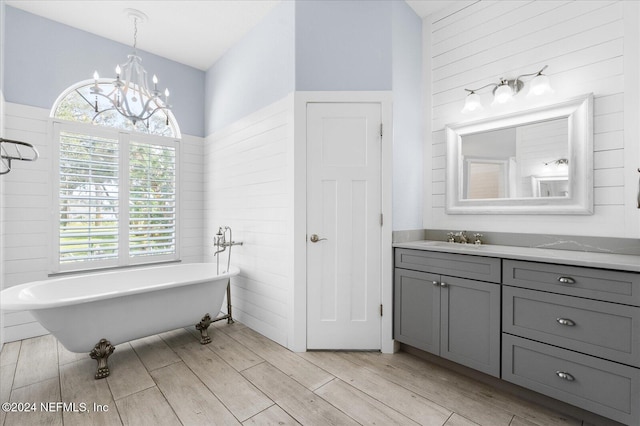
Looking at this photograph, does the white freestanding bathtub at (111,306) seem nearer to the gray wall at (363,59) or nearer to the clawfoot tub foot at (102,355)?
the clawfoot tub foot at (102,355)

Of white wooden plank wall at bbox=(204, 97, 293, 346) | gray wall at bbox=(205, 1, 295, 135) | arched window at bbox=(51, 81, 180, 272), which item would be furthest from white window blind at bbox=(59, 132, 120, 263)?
gray wall at bbox=(205, 1, 295, 135)

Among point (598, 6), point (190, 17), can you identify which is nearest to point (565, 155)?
point (598, 6)

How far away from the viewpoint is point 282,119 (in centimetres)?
272

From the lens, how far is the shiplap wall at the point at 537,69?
77.9 inches

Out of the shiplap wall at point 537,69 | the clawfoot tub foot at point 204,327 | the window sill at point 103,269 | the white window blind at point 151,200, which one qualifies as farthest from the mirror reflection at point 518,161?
the window sill at point 103,269

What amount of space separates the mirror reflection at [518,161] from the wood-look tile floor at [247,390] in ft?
4.97

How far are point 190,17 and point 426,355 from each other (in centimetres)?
390

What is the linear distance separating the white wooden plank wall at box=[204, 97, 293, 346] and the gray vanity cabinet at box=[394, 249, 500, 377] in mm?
1027

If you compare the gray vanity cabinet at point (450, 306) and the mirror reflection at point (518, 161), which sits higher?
the mirror reflection at point (518, 161)

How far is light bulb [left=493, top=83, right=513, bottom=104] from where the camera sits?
7.72 ft

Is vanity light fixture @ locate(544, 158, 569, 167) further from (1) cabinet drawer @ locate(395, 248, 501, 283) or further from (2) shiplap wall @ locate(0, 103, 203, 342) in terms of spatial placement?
(2) shiplap wall @ locate(0, 103, 203, 342)

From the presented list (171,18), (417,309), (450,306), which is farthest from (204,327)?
(171,18)

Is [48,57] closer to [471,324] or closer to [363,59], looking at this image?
[363,59]

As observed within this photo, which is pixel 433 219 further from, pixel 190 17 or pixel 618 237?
pixel 190 17
